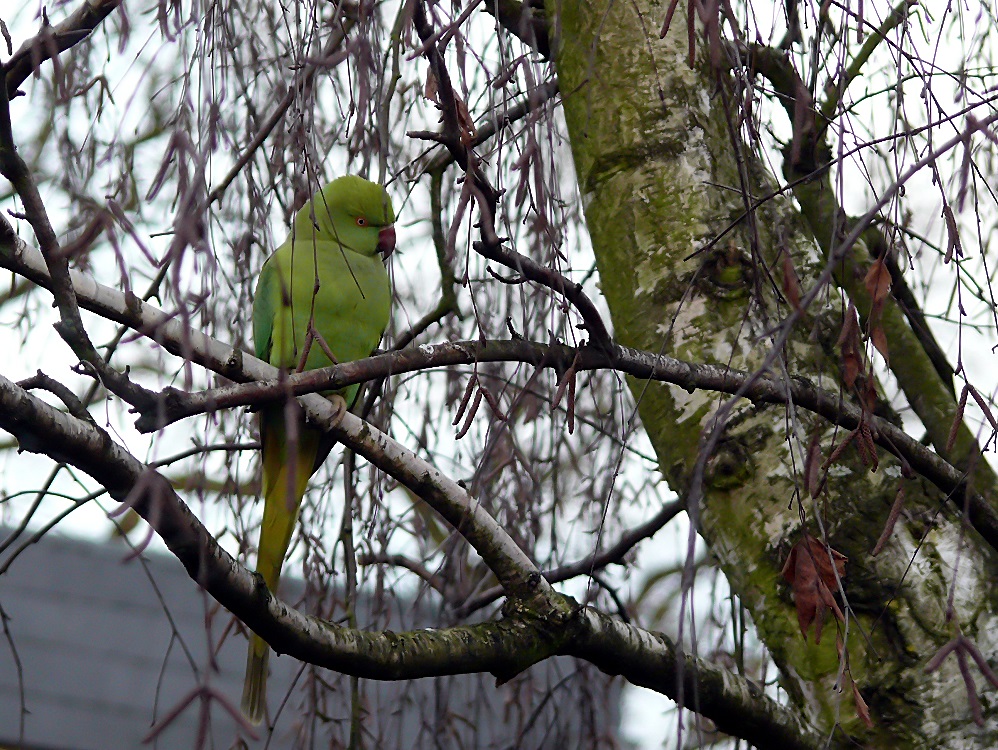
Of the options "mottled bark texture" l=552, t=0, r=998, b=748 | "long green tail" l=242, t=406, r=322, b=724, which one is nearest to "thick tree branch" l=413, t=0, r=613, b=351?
"mottled bark texture" l=552, t=0, r=998, b=748

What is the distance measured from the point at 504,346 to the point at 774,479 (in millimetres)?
662

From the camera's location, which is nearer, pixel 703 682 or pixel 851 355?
pixel 851 355

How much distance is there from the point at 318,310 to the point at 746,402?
1.42m

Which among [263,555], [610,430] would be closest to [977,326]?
[610,430]

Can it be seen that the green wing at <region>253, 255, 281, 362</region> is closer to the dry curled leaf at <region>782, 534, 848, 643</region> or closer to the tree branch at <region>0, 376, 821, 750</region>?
the tree branch at <region>0, 376, 821, 750</region>

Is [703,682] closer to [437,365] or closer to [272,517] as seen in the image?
[437,365]

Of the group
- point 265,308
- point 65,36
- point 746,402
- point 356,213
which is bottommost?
point 746,402

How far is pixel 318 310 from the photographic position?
3.05 meters

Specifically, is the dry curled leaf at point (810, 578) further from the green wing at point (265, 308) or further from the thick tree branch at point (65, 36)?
the green wing at point (265, 308)

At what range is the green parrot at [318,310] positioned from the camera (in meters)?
2.72

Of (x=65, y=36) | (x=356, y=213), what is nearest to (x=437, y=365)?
(x=65, y=36)

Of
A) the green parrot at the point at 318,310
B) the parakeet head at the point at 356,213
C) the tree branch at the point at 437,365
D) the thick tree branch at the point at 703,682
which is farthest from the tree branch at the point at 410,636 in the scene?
the parakeet head at the point at 356,213

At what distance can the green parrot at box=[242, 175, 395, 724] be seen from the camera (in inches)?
107

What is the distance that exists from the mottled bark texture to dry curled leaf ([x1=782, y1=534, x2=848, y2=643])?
20 cm
